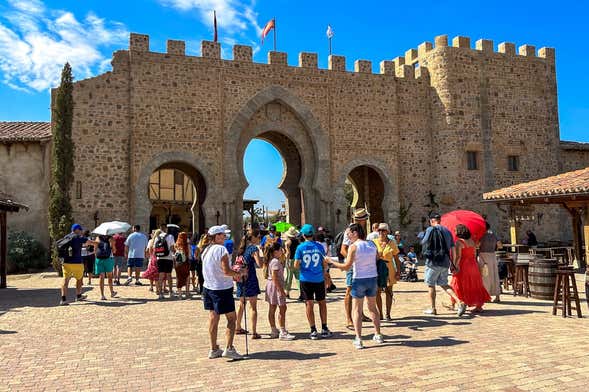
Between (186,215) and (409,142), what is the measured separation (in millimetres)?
19611

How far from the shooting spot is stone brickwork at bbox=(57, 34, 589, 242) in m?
19.2

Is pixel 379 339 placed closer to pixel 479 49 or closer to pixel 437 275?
pixel 437 275

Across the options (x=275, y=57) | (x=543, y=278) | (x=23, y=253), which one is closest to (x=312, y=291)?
(x=543, y=278)

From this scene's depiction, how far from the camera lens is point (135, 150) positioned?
19312 millimetres

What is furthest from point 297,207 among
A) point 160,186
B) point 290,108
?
point 160,186

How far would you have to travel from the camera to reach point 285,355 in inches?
246

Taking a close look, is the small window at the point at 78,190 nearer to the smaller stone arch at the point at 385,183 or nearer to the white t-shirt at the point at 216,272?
the smaller stone arch at the point at 385,183

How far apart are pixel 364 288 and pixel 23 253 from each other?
1556 cm

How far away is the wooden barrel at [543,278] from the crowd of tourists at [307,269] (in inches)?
38.1

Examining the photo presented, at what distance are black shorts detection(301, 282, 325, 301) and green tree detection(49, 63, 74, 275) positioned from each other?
1250 centimetres

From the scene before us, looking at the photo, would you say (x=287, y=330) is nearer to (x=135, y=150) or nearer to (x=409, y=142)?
(x=135, y=150)

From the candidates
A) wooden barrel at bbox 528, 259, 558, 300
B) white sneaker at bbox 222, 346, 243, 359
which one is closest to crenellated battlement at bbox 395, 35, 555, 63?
wooden barrel at bbox 528, 259, 558, 300

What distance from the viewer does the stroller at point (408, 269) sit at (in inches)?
563

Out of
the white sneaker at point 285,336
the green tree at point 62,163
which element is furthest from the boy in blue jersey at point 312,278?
the green tree at point 62,163
